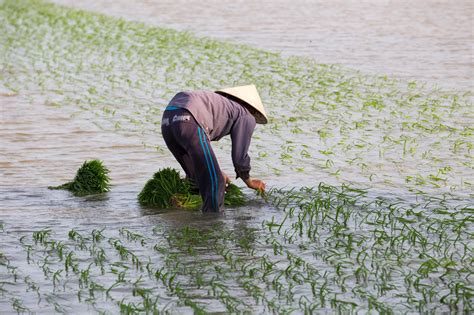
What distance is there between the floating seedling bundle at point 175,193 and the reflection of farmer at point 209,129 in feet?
1.23

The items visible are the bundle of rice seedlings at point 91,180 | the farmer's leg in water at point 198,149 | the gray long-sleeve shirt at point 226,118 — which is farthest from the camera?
the bundle of rice seedlings at point 91,180

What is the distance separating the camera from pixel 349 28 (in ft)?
72.2

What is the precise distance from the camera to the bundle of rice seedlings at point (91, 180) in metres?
8.59

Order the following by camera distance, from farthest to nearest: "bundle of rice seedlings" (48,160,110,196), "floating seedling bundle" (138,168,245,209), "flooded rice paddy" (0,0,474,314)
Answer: "bundle of rice seedlings" (48,160,110,196) < "floating seedling bundle" (138,168,245,209) < "flooded rice paddy" (0,0,474,314)

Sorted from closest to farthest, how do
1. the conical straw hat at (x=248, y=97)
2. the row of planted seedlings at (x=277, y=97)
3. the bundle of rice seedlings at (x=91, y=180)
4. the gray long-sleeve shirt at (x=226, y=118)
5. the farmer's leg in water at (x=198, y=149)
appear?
the farmer's leg in water at (x=198, y=149)
the gray long-sleeve shirt at (x=226, y=118)
the conical straw hat at (x=248, y=97)
the bundle of rice seedlings at (x=91, y=180)
the row of planted seedlings at (x=277, y=97)

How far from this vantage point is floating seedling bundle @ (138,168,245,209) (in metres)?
8.04

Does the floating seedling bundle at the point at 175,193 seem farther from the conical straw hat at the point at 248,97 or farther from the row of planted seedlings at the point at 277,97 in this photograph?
the row of planted seedlings at the point at 277,97

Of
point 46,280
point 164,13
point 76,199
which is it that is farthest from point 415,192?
point 164,13

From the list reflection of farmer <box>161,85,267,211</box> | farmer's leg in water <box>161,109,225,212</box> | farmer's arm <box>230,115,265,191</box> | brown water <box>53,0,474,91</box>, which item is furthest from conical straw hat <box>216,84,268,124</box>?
brown water <box>53,0,474,91</box>

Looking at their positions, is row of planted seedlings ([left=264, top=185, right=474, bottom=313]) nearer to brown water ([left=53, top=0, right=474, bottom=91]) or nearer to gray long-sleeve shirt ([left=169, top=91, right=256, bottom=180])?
gray long-sleeve shirt ([left=169, top=91, right=256, bottom=180])

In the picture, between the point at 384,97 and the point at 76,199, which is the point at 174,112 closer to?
the point at 76,199

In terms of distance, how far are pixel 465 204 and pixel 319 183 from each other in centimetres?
121

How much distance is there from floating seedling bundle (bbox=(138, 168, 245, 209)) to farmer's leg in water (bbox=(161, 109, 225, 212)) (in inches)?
17.8

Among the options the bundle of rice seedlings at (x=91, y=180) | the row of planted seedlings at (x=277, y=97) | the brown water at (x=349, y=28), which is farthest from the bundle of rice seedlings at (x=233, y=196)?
the brown water at (x=349, y=28)
